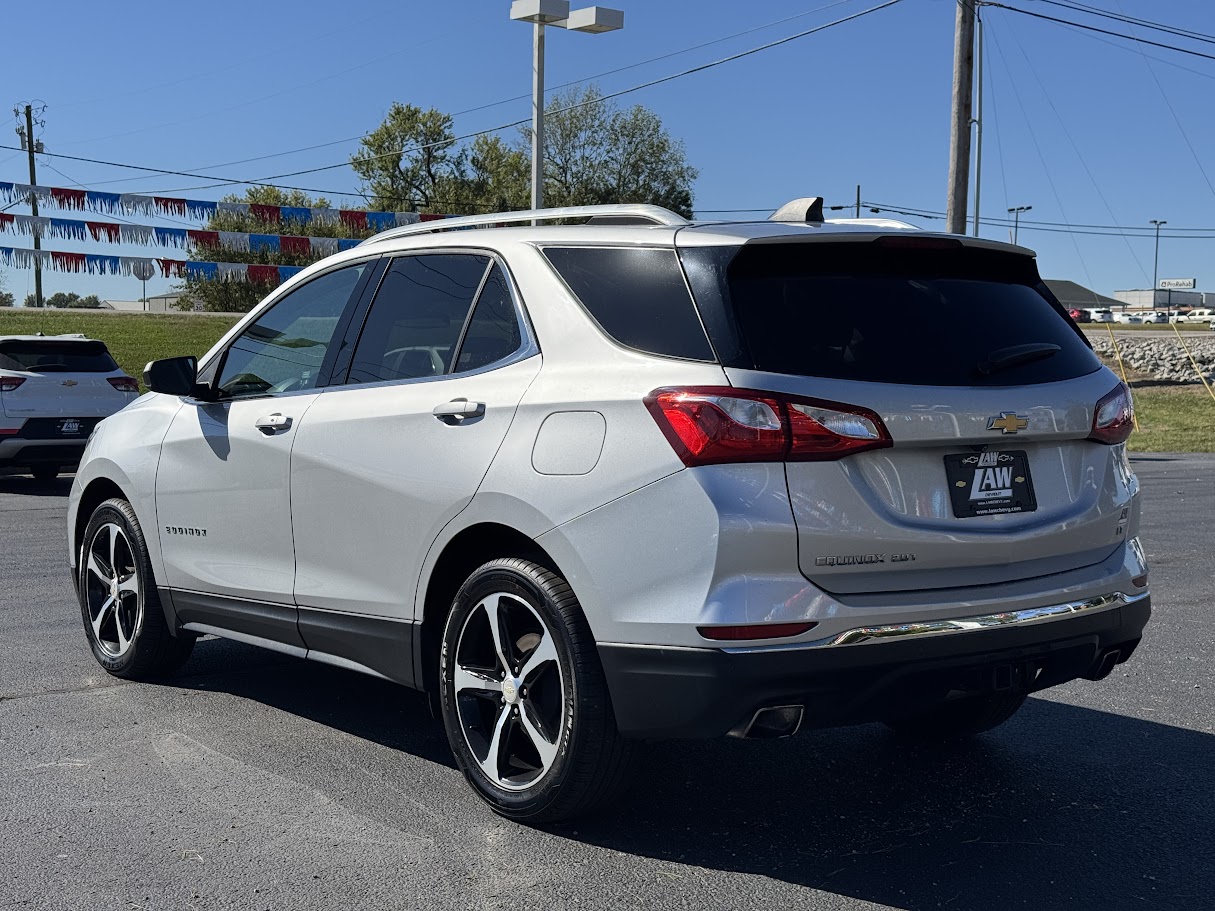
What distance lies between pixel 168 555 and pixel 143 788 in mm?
1429

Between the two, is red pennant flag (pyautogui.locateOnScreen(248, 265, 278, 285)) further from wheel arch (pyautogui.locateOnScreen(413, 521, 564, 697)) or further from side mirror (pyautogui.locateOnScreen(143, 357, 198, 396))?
wheel arch (pyautogui.locateOnScreen(413, 521, 564, 697))

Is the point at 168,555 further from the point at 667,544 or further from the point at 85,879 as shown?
the point at 667,544

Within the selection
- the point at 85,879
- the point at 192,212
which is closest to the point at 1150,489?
the point at 85,879

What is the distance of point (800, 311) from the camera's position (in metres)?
3.79

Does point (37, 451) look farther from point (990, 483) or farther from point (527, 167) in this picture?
point (527, 167)

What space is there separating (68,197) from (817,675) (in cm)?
3410

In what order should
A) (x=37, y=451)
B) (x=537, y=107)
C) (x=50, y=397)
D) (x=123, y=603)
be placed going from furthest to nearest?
1. (x=537, y=107)
2. (x=50, y=397)
3. (x=37, y=451)
4. (x=123, y=603)

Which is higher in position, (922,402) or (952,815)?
(922,402)

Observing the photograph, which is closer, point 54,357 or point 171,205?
point 54,357

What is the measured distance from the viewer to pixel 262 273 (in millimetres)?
40156

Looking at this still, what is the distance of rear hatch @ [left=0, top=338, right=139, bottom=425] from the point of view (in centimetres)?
1475

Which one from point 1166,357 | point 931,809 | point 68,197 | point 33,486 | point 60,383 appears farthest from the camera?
point 1166,357

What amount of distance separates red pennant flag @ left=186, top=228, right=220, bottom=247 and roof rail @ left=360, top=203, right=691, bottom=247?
3251 centimetres

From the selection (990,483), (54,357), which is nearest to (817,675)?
(990,483)
